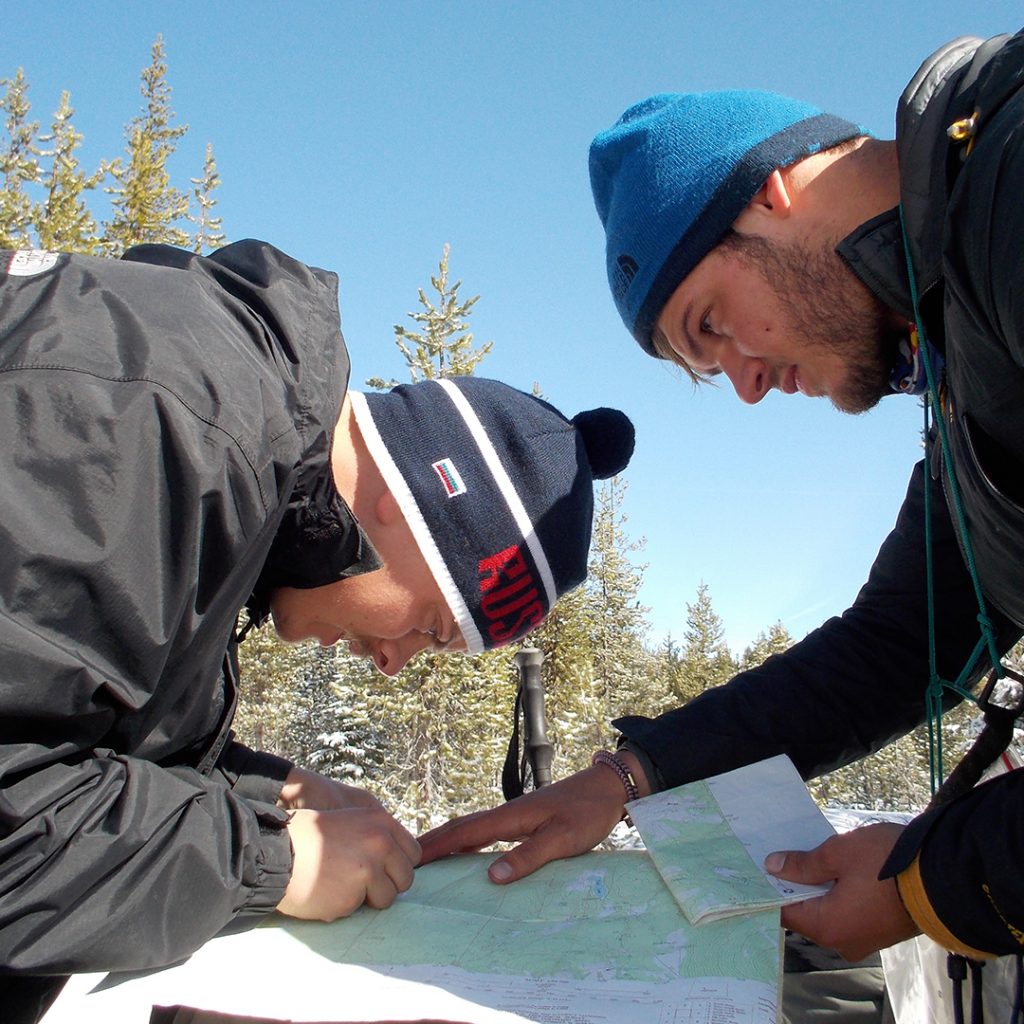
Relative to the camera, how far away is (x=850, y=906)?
63.0 inches

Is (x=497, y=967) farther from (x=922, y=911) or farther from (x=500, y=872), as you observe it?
(x=922, y=911)

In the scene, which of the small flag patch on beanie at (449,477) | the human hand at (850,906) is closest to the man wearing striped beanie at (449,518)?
the small flag patch on beanie at (449,477)

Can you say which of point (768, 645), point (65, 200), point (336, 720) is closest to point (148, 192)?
point (65, 200)

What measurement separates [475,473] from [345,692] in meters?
21.1

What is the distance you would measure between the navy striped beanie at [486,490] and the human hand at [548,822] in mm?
410

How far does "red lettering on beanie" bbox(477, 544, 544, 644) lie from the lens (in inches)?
83.7

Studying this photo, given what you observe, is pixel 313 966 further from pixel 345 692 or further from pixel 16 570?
pixel 345 692

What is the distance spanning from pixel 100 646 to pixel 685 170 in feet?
6.37

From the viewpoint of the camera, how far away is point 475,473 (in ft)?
6.84

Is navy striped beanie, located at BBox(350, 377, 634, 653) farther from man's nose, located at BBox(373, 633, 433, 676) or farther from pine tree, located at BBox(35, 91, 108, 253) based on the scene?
pine tree, located at BBox(35, 91, 108, 253)

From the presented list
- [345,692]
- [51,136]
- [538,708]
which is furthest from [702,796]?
[51,136]

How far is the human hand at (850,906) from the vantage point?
1.59 meters

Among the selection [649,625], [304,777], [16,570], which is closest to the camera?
[16,570]

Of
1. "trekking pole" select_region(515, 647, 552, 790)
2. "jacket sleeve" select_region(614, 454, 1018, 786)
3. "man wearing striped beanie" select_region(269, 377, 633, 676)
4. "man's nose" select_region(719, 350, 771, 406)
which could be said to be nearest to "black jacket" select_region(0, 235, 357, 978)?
"man wearing striped beanie" select_region(269, 377, 633, 676)
